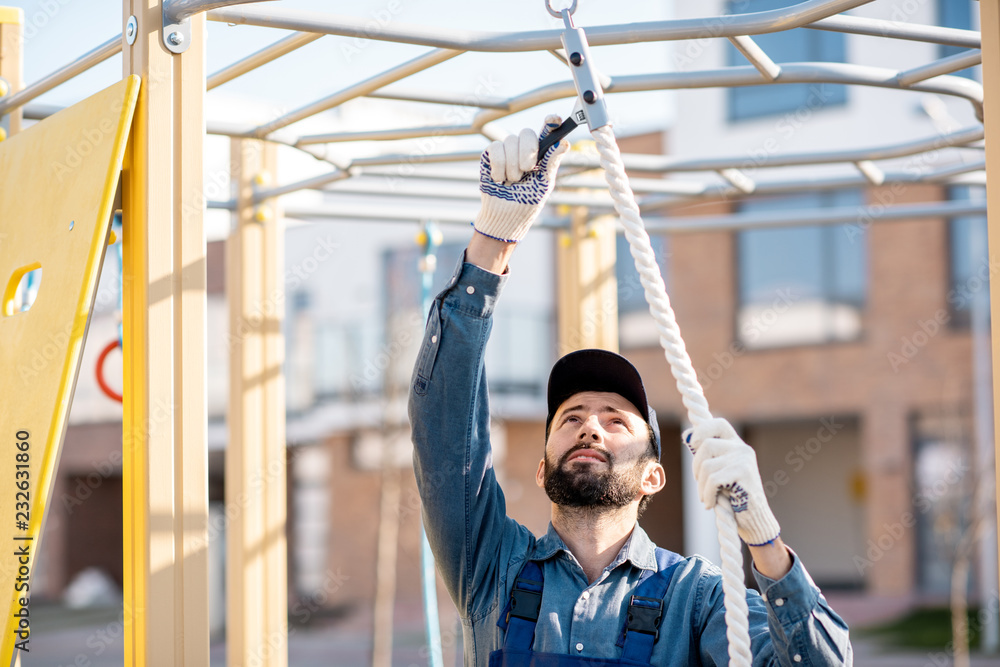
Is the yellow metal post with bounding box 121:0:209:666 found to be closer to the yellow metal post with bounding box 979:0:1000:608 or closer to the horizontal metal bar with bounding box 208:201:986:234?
the yellow metal post with bounding box 979:0:1000:608

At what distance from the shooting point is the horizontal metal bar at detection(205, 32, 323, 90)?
304 centimetres

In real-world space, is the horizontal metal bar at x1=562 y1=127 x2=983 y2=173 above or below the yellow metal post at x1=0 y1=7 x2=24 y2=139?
below

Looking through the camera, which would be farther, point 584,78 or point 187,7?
point 187,7

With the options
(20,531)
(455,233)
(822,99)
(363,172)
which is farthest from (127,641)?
(455,233)

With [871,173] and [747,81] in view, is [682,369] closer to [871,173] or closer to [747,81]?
[747,81]

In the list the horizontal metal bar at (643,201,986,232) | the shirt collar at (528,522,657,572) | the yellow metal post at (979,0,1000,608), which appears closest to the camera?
the yellow metal post at (979,0,1000,608)

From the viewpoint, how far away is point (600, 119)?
6.88 ft

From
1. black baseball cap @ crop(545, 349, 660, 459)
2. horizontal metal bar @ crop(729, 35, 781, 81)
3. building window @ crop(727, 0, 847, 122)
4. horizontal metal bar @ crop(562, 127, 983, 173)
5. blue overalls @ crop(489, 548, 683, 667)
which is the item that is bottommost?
blue overalls @ crop(489, 548, 683, 667)

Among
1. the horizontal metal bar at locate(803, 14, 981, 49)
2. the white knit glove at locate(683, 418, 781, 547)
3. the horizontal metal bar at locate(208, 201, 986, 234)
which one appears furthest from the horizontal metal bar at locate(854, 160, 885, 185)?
the white knit glove at locate(683, 418, 781, 547)

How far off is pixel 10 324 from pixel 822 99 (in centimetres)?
1469

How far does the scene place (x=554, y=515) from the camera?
2.59 meters

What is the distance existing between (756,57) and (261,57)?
1.41 m

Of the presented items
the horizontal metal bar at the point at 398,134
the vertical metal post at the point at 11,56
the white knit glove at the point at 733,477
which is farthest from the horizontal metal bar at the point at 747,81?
the vertical metal post at the point at 11,56

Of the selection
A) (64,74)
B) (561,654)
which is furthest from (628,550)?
(64,74)
